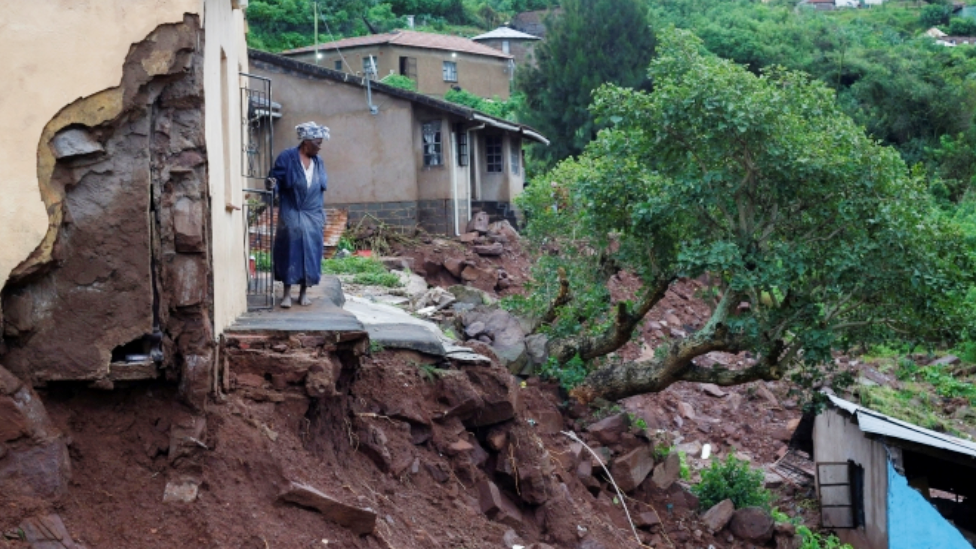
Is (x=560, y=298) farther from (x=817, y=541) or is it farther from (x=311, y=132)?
(x=311, y=132)

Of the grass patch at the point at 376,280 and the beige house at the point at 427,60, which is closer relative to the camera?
the grass patch at the point at 376,280

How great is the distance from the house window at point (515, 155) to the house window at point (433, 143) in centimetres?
299

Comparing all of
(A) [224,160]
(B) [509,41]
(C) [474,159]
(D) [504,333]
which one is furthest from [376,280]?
(B) [509,41]

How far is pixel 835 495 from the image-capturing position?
15180 mm

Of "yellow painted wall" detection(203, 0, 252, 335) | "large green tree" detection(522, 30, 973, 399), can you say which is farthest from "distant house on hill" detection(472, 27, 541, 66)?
"yellow painted wall" detection(203, 0, 252, 335)

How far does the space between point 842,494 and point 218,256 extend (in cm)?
1131

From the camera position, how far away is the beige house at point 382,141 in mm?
23766

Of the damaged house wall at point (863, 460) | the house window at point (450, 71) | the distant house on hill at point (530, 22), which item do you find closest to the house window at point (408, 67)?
the house window at point (450, 71)

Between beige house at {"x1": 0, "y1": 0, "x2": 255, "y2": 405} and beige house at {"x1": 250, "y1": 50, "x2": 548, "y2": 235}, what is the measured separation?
59.6 ft

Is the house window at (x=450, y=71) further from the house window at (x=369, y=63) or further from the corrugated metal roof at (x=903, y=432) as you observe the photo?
the corrugated metal roof at (x=903, y=432)

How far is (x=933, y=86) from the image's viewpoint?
37031 millimetres

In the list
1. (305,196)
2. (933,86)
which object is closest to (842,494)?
(305,196)

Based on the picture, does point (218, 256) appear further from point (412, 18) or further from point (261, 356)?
point (412, 18)

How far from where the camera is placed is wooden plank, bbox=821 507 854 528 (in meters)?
14.7
